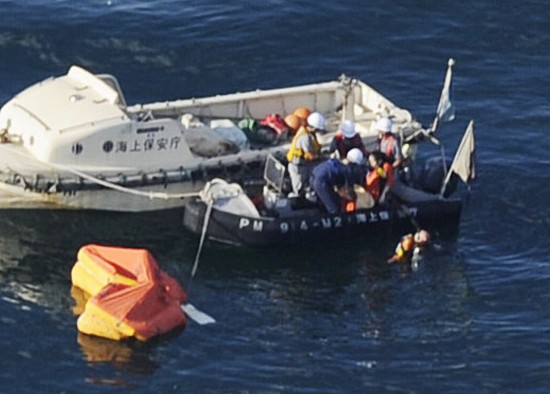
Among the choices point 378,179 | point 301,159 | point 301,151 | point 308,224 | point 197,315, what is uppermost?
point 301,151

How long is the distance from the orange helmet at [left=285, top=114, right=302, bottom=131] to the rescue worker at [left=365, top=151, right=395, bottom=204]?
278cm

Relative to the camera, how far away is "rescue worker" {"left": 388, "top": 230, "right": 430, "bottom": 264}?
45.6m

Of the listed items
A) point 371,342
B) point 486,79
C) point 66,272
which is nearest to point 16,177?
point 66,272

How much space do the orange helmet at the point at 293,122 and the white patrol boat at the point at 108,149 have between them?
1.13ft

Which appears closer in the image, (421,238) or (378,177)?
(421,238)

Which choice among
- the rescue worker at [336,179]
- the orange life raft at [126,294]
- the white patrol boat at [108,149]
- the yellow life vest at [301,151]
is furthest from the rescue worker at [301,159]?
the orange life raft at [126,294]

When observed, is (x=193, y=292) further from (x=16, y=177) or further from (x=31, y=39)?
(x=31, y=39)

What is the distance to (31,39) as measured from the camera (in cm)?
5606

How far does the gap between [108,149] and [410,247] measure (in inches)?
280

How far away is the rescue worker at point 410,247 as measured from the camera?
4562cm

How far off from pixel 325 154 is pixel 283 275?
11.5 feet

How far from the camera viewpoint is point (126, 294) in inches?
1644

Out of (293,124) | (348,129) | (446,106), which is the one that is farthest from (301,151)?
(446,106)

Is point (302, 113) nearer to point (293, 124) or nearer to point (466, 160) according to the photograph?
point (293, 124)
